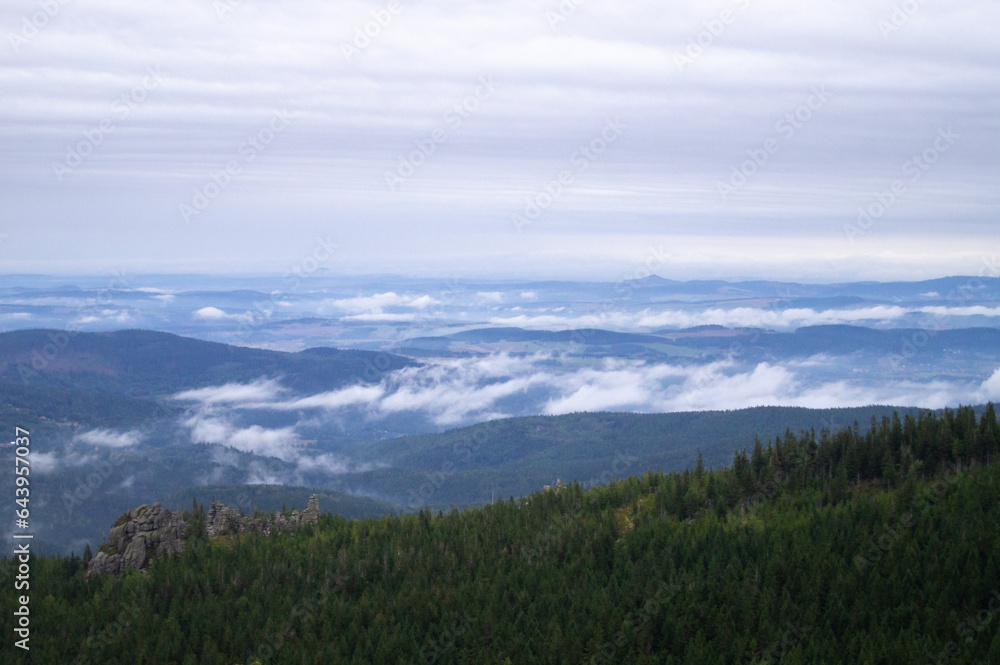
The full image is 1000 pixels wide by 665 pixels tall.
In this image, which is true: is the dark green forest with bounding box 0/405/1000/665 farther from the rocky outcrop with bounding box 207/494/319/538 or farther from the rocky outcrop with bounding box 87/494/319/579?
the rocky outcrop with bounding box 207/494/319/538

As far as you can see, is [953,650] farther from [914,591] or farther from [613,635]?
[613,635]

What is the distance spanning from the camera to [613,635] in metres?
92.6

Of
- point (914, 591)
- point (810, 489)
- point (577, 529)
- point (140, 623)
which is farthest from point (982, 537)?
point (140, 623)

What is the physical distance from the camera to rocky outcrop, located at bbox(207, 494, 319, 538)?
145m

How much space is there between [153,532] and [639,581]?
253 feet

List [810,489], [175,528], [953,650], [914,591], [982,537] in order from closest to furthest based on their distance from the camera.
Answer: [953,650], [914,591], [982,537], [810,489], [175,528]

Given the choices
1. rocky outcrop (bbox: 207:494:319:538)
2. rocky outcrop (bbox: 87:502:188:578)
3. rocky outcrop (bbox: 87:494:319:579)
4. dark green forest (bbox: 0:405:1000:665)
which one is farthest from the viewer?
rocky outcrop (bbox: 207:494:319:538)

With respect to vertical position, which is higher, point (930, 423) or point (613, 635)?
point (930, 423)

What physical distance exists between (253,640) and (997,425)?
111 metres

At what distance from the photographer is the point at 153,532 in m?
133

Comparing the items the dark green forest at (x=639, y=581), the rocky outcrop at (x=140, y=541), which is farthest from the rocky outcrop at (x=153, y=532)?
the dark green forest at (x=639, y=581)

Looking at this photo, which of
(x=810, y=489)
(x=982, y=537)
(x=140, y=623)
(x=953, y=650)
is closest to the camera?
(x=953, y=650)

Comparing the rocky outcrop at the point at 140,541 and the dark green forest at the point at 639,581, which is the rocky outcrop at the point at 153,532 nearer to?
the rocky outcrop at the point at 140,541

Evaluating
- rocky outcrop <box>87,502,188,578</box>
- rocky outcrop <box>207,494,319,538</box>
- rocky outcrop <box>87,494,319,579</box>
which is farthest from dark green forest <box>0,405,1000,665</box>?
rocky outcrop <box>207,494,319,538</box>
